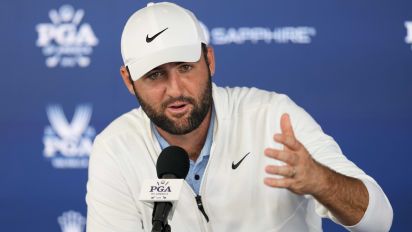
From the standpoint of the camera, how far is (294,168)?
161cm

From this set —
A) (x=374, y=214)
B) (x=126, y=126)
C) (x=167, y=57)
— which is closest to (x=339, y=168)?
(x=374, y=214)

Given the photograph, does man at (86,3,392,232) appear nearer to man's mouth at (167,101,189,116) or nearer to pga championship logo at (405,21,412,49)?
man's mouth at (167,101,189,116)

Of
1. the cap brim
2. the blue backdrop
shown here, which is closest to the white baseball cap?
the cap brim

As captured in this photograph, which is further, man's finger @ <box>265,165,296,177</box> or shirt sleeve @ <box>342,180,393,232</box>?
shirt sleeve @ <box>342,180,393,232</box>

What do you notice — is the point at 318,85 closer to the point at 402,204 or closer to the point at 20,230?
the point at 402,204

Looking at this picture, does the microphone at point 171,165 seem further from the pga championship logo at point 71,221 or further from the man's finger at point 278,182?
the pga championship logo at point 71,221

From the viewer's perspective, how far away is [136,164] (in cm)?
211

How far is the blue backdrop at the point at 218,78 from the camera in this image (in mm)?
3021

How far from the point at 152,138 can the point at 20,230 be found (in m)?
1.35

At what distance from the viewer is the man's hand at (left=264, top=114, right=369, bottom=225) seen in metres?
1.59

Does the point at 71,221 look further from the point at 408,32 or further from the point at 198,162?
the point at 408,32

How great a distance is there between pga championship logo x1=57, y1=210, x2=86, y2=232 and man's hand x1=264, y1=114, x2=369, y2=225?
167 cm

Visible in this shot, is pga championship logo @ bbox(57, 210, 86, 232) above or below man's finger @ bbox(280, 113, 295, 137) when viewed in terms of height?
below

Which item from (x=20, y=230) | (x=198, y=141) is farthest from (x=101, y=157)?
(x=20, y=230)
